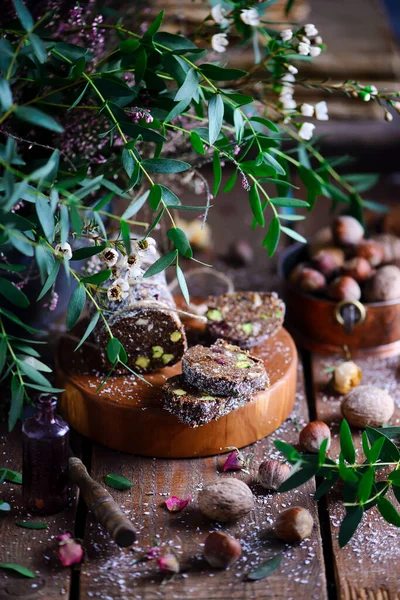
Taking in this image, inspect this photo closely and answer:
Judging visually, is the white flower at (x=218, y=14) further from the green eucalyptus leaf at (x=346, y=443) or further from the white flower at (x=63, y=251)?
the green eucalyptus leaf at (x=346, y=443)

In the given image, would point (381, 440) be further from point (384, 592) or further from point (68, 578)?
point (68, 578)

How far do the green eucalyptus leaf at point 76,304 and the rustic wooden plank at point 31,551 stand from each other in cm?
29

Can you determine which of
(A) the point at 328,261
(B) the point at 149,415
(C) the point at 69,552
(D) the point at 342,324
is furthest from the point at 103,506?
(A) the point at 328,261

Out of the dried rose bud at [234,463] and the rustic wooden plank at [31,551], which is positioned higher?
Result: the dried rose bud at [234,463]

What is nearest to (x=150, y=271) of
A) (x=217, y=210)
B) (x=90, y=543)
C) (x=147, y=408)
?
(x=147, y=408)

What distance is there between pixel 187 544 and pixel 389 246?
2.90 ft

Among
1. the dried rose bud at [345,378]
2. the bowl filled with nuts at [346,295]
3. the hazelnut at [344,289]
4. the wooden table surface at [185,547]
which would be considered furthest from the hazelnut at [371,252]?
the wooden table surface at [185,547]

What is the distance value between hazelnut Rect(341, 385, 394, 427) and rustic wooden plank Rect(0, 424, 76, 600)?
49 centimetres

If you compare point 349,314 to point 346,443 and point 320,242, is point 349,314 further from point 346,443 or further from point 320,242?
point 346,443

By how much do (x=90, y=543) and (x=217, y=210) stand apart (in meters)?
1.22

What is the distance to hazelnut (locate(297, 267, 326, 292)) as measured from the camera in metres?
1.57

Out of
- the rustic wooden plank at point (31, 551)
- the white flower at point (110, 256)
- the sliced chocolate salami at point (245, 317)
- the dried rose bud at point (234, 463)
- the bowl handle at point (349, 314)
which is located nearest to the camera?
the rustic wooden plank at point (31, 551)

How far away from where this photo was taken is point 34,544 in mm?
1072

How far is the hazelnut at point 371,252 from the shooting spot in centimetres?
163
